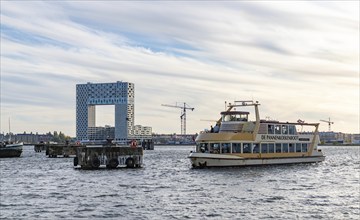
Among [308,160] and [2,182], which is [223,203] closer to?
[2,182]

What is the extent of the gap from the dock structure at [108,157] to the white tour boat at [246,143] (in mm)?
10764

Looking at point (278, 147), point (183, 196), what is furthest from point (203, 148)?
point (183, 196)

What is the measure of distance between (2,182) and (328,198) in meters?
35.4

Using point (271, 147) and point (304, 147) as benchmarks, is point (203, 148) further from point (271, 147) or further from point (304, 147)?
point (304, 147)

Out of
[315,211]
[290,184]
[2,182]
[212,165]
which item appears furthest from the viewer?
[212,165]

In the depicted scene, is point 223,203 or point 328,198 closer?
point 223,203

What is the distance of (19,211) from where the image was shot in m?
38.5

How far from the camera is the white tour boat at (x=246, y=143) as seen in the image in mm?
75375

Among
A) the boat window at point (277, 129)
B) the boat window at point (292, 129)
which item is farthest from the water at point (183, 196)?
the boat window at point (292, 129)

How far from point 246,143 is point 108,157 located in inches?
785

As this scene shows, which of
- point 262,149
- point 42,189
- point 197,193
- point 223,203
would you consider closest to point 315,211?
point 223,203

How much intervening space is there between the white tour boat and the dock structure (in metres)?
10.8

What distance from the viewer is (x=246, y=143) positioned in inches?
3049

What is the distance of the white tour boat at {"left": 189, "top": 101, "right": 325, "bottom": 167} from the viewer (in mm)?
75375
